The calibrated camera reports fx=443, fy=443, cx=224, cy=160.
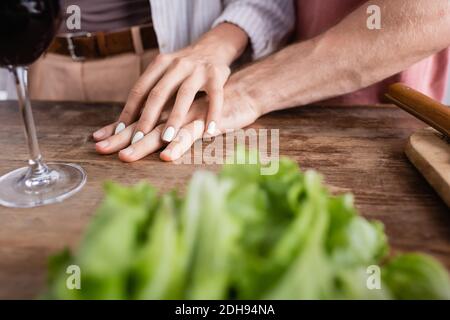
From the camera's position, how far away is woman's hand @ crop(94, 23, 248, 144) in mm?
743

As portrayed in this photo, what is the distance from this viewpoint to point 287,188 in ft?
1.10

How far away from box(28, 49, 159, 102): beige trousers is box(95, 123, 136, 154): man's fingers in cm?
46

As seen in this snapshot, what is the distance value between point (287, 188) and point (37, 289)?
24cm

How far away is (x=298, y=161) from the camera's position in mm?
646

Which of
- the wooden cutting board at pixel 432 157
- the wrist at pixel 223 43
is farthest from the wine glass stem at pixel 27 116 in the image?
the wooden cutting board at pixel 432 157

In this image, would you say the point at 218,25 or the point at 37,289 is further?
the point at 218,25

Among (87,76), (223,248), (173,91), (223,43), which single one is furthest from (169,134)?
(87,76)

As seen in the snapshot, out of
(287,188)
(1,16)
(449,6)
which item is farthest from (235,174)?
(449,6)

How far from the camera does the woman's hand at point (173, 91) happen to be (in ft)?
2.44

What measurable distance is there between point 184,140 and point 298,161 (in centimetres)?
18

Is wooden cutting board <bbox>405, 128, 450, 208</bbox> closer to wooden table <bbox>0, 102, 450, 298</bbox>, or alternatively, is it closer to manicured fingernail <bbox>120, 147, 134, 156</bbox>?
wooden table <bbox>0, 102, 450, 298</bbox>

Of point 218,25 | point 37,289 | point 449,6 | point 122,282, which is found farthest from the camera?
point 218,25

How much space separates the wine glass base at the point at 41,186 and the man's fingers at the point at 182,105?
0.50ft
